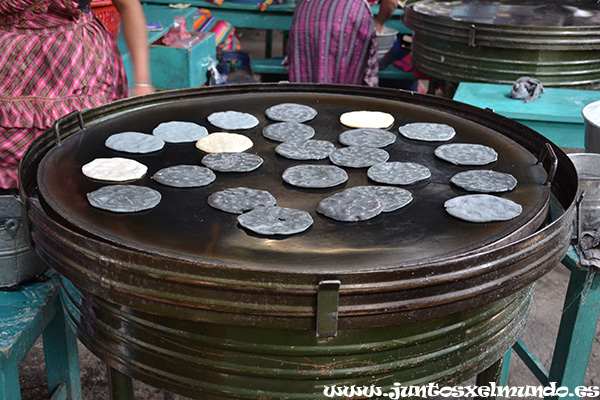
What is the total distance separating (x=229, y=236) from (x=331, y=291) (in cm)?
35

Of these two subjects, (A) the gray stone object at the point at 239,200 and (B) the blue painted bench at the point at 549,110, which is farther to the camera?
(B) the blue painted bench at the point at 549,110

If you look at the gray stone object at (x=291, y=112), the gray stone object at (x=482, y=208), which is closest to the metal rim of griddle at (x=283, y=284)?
the gray stone object at (x=482, y=208)

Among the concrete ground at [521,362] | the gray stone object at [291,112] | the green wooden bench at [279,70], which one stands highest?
the gray stone object at [291,112]

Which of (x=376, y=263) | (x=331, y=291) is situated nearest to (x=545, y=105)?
(x=376, y=263)

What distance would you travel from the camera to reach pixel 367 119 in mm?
2127

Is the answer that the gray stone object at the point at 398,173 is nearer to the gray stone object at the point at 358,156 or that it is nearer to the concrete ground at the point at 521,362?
the gray stone object at the point at 358,156

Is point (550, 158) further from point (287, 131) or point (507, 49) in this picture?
point (507, 49)

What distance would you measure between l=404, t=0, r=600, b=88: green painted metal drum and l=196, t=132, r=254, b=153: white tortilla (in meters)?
2.10

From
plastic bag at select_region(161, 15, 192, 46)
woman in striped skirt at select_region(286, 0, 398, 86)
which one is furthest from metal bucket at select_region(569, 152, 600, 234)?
plastic bag at select_region(161, 15, 192, 46)

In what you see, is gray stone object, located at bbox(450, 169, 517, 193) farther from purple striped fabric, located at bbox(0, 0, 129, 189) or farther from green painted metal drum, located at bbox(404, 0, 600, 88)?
green painted metal drum, located at bbox(404, 0, 600, 88)

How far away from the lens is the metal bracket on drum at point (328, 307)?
1.14 metres

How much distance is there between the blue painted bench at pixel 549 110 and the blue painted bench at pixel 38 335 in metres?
2.05

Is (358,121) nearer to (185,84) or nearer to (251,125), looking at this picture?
(251,125)

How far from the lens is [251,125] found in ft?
6.75
